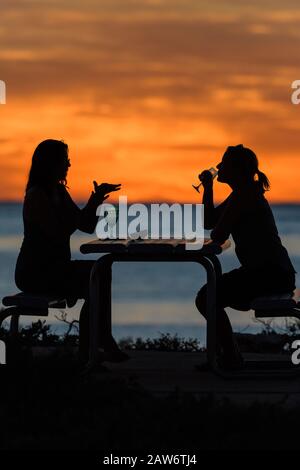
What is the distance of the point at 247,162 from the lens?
1005 centimetres

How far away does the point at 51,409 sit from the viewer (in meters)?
8.34

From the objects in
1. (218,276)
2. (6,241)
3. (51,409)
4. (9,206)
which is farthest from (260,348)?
(9,206)

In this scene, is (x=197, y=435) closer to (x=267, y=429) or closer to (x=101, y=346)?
(x=267, y=429)

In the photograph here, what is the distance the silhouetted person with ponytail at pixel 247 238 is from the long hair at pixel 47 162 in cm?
105

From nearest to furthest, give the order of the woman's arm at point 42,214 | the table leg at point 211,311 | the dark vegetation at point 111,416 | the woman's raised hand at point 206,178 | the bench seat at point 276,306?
the dark vegetation at point 111,416 < the bench seat at point 276,306 < the table leg at point 211,311 < the woman's arm at point 42,214 < the woman's raised hand at point 206,178

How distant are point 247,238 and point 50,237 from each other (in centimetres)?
127

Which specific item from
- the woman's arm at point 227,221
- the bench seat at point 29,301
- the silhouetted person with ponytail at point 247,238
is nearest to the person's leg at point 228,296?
the silhouetted person with ponytail at point 247,238

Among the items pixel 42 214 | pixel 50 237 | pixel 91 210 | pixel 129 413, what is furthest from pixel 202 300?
pixel 129 413

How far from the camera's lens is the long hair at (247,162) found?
32.9 feet

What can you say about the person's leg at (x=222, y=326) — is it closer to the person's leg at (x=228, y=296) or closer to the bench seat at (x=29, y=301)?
the person's leg at (x=228, y=296)

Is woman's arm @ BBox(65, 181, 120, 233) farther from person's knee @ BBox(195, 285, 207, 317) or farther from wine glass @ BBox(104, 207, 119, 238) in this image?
person's knee @ BBox(195, 285, 207, 317)

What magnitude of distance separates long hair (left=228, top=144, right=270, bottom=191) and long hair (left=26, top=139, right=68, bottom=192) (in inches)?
43.5

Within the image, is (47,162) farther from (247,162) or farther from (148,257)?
(247,162)

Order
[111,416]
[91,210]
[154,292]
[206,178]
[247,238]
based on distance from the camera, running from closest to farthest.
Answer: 1. [111,416]
2. [247,238]
3. [91,210]
4. [206,178]
5. [154,292]
